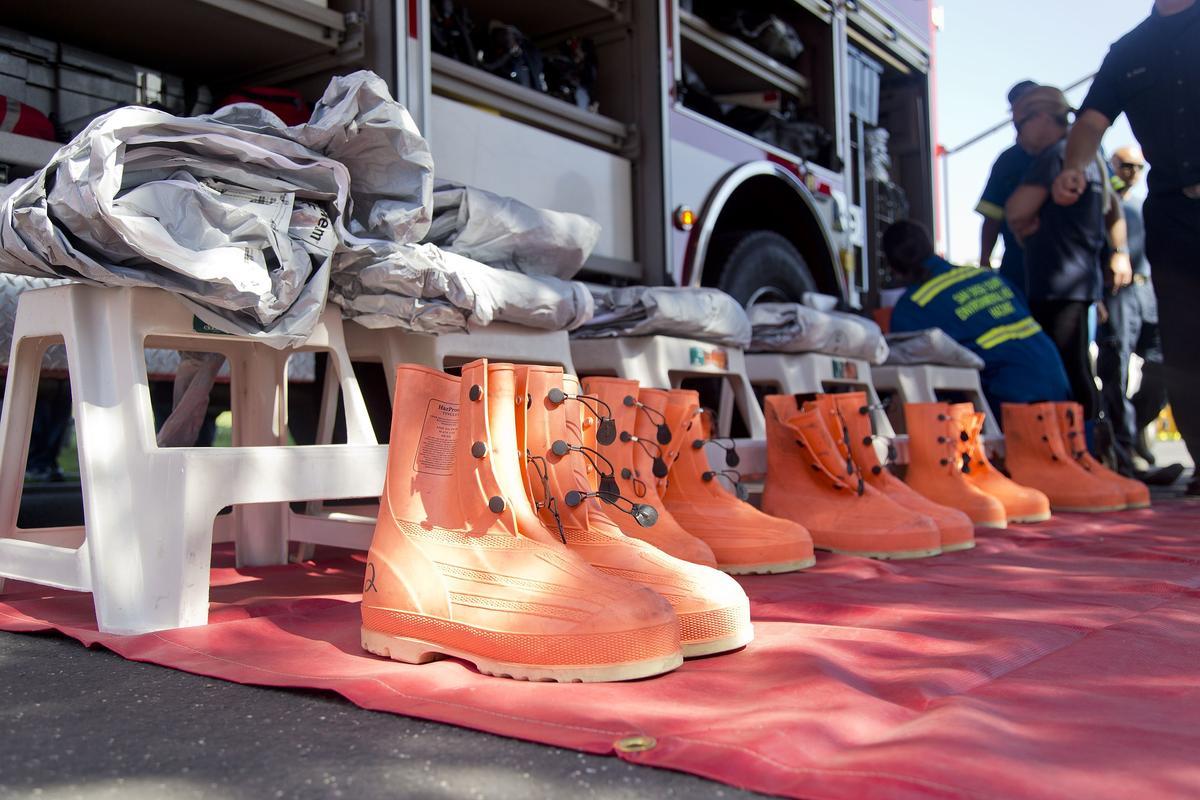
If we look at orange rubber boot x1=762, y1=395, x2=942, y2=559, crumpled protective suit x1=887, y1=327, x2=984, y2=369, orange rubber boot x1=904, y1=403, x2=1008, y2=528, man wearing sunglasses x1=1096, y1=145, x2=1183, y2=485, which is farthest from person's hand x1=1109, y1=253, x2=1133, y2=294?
orange rubber boot x1=762, y1=395, x2=942, y2=559

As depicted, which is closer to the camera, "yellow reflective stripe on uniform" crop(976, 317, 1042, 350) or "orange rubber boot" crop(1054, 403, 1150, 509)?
"orange rubber boot" crop(1054, 403, 1150, 509)

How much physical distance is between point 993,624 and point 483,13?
2382 millimetres

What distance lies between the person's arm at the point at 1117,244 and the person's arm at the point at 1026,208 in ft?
2.07

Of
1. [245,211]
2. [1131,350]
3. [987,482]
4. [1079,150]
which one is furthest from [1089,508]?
[1131,350]

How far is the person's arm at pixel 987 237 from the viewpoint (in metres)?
4.48

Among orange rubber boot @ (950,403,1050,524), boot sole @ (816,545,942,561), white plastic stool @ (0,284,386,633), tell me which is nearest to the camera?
white plastic stool @ (0,284,386,633)

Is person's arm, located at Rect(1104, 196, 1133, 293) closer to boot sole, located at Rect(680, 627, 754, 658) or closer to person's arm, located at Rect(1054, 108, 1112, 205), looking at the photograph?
person's arm, located at Rect(1054, 108, 1112, 205)

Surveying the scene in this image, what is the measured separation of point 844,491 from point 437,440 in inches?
43.5

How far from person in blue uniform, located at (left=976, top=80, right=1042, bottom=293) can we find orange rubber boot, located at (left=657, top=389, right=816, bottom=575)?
9.69ft

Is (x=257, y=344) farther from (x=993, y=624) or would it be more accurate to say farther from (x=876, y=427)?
(x=876, y=427)

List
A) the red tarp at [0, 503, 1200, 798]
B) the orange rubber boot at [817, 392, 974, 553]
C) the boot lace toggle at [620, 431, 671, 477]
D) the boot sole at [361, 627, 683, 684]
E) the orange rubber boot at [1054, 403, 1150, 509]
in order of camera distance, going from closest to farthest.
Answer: the red tarp at [0, 503, 1200, 798] < the boot sole at [361, 627, 683, 684] < the boot lace toggle at [620, 431, 671, 477] < the orange rubber boot at [817, 392, 974, 553] < the orange rubber boot at [1054, 403, 1150, 509]

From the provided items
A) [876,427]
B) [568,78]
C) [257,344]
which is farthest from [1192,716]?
[568,78]

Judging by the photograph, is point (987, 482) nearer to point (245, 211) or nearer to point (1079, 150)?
point (1079, 150)

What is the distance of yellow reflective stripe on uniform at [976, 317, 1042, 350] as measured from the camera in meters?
3.55
